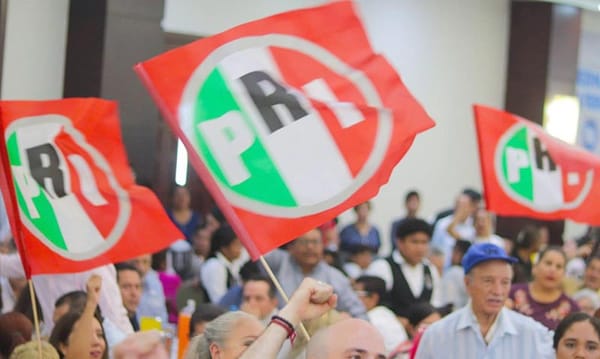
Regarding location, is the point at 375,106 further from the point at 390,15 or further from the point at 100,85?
the point at 390,15

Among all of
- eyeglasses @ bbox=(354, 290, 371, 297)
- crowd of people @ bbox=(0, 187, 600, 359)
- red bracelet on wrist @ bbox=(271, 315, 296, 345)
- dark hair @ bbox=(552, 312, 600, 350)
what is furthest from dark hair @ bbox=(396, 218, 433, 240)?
red bracelet on wrist @ bbox=(271, 315, 296, 345)

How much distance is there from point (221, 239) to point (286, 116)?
4996mm

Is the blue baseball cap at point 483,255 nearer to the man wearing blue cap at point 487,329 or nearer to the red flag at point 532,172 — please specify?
the man wearing blue cap at point 487,329

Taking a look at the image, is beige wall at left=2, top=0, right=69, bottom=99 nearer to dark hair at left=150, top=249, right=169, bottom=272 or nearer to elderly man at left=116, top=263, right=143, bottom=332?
dark hair at left=150, top=249, right=169, bottom=272

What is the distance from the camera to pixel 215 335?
17.8 ft

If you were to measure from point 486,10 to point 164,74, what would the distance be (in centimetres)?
1245

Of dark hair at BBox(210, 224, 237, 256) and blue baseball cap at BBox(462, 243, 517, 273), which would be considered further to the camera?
dark hair at BBox(210, 224, 237, 256)

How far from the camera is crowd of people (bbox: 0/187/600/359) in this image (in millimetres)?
5254

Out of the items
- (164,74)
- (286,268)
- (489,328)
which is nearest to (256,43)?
(164,74)

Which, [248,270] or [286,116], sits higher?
[286,116]

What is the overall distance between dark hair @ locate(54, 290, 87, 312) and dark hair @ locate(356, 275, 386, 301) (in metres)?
2.79

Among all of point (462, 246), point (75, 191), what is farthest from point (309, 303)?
point (462, 246)

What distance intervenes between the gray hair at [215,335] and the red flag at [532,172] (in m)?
3.68

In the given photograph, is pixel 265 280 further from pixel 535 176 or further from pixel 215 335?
pixel 215 335
